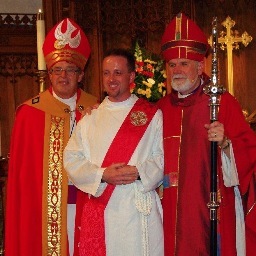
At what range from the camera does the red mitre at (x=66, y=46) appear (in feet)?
15.8

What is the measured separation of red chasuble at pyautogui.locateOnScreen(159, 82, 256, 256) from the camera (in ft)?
13.6

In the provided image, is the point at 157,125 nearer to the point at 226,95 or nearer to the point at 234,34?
the point at 226,95

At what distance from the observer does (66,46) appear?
16.0ft

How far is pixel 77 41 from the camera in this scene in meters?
4.95

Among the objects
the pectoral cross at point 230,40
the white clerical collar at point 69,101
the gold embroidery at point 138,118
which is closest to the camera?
the gold embroidery at point 138,118

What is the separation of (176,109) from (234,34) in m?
1.99

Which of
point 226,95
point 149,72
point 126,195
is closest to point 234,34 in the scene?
point 149,72

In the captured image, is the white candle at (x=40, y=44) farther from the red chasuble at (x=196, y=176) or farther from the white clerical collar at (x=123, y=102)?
the red chasuble at (x=196, y=176)

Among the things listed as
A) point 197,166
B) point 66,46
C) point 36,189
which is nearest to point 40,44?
point 66,46

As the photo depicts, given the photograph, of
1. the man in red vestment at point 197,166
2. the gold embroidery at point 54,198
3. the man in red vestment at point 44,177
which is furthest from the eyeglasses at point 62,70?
the man in red vestment at point 197,166

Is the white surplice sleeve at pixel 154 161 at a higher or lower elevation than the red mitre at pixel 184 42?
lower

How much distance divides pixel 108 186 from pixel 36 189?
33.2 inches

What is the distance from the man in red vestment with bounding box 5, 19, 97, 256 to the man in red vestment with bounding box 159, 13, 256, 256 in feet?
2.78

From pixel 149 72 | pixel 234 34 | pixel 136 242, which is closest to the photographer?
pixel 136 242
